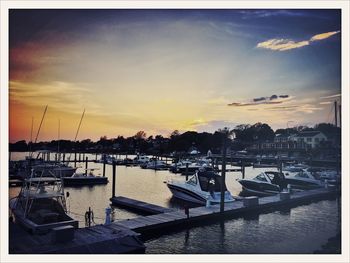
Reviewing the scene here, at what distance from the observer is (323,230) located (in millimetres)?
8836

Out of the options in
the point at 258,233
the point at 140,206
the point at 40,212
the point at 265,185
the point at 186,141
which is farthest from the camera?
the point at 186,141

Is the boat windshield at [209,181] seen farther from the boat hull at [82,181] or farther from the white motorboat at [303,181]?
the boat hull at [82,181]

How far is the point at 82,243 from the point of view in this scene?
21.0ft

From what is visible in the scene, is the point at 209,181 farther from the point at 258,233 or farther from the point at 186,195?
the point at 258,233

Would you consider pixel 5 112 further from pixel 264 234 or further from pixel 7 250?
pixel 264 234

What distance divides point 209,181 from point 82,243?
6.76m

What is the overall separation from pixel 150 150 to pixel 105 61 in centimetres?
5165

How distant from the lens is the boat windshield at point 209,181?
12.3 meters

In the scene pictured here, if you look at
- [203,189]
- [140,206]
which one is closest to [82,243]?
[140,206]

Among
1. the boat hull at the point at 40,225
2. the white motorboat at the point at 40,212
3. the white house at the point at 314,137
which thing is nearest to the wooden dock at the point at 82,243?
the boat hull at the point at 40,225

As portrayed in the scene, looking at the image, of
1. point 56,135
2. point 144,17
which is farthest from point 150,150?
point 144,17

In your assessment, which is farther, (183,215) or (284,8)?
(183,215)

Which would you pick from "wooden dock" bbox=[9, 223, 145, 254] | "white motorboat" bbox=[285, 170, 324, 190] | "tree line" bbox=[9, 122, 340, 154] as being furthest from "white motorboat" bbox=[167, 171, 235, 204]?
"tree line" bbox=[9, 122, 340, 154]

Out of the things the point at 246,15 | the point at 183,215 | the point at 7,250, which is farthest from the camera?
the point at 183,215
